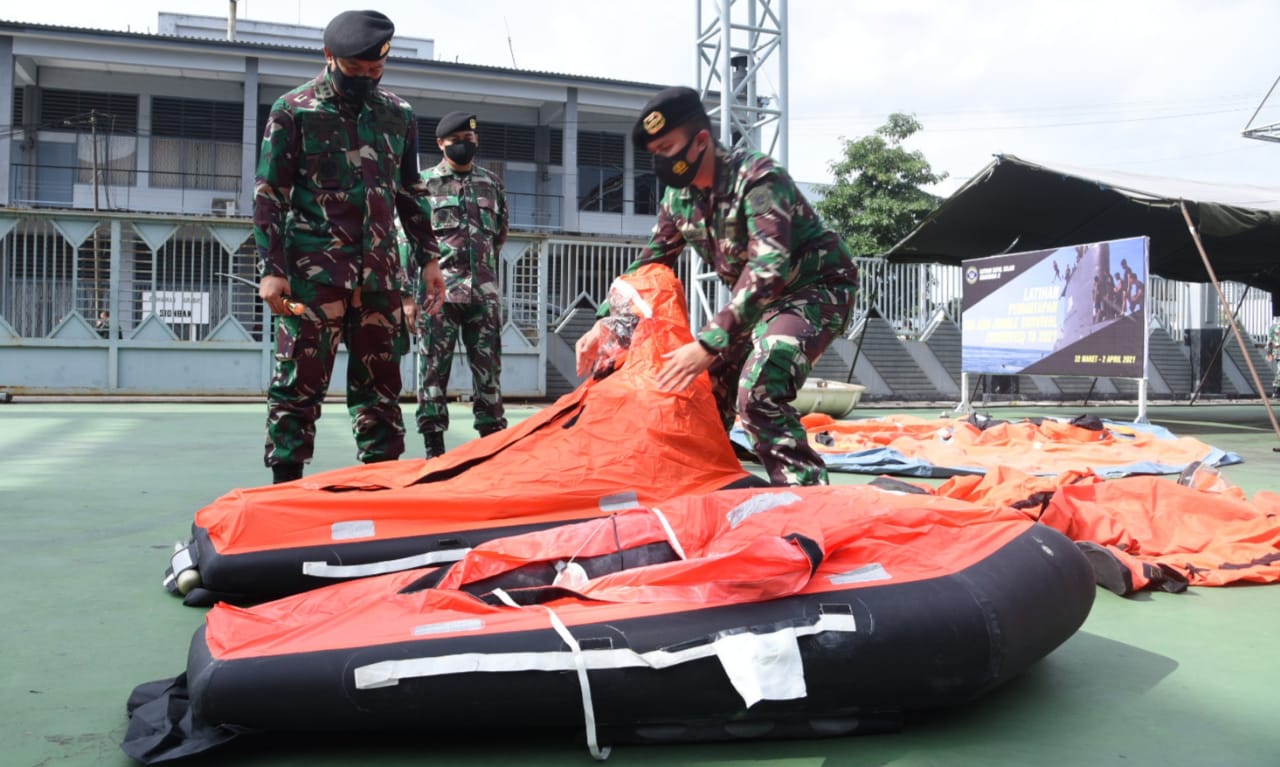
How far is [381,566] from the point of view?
2264 mm

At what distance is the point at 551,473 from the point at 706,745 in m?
1.23

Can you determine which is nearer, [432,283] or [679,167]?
[679,167]

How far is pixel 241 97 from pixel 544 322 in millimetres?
9981

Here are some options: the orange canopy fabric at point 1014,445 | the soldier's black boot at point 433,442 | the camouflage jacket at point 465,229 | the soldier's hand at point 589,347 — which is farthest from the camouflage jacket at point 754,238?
the orange canopy fabric at point 1014,445

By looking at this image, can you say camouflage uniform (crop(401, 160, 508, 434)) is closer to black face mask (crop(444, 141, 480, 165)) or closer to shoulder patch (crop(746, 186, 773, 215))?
black face mask (crop(444, 141, 480, 165))

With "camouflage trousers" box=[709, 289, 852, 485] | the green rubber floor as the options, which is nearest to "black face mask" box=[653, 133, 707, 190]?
"camouflage trousers" box=[709, 289, 852, 485]

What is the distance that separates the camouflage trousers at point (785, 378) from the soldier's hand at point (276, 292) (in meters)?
1.41

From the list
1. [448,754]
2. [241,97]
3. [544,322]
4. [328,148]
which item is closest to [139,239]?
[544,322]

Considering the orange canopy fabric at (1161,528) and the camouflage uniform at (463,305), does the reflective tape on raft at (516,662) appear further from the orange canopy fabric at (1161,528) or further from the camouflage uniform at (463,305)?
the camouflage uniform at (463,305)

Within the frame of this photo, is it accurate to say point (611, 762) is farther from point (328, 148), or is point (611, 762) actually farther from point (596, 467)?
point (328, 148)

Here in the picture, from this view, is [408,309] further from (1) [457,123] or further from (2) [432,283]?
(1) [457,123]

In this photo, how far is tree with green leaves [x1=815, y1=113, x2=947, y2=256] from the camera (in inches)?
736

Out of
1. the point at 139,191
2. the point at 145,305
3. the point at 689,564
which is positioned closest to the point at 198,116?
the point at 139,191

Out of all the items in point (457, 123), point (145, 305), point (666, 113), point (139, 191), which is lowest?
point (666, 113)
